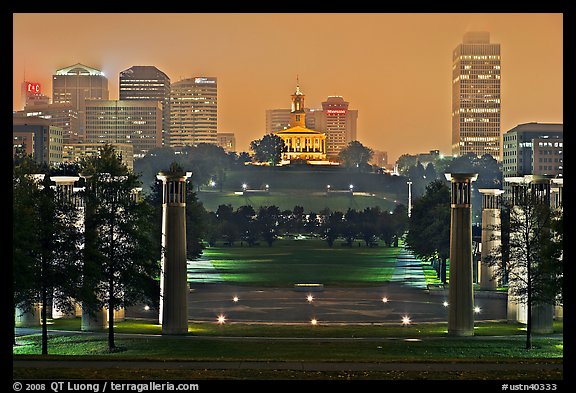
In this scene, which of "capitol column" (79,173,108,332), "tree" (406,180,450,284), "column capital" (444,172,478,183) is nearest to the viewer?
"capitol column" (79,173,108,332)

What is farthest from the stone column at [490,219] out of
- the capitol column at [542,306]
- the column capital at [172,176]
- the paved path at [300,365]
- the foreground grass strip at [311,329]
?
the paved path at [300,365]

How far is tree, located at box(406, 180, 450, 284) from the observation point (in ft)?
334

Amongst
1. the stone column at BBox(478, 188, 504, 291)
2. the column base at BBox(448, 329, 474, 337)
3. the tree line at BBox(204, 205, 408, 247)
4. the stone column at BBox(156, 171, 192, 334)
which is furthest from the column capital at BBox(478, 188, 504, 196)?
the tree line at BBox(204, 205, 408, 247)

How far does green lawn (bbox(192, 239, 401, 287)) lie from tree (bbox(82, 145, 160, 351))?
4452 cm

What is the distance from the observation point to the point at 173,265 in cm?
5619

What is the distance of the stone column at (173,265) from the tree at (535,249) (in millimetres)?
14086

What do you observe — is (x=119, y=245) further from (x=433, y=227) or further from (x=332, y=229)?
(x=332, y=229)

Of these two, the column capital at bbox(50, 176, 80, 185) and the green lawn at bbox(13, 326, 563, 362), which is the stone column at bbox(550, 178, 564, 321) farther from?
the column capital at bbox(50, 176, 80, 185)

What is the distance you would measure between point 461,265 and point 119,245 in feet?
47.8

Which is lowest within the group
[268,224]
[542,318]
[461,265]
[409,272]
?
[409,272]

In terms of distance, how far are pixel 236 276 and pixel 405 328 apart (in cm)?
4555

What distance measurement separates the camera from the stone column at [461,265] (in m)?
56.8

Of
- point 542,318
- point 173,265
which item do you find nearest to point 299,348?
point 173,265
